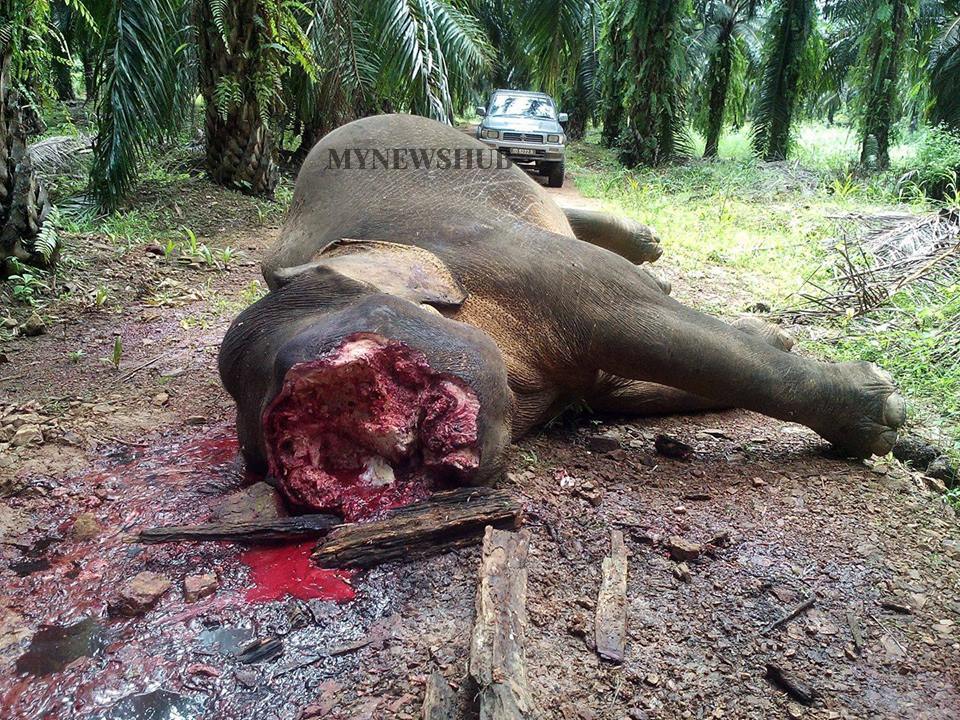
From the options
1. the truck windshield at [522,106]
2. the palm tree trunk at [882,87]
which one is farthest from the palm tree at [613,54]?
the palm tree trunk at [882,87]

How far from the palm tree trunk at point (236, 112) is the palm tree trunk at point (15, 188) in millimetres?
2837

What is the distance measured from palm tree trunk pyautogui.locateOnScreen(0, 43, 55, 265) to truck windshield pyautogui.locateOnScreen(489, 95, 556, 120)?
442 inches

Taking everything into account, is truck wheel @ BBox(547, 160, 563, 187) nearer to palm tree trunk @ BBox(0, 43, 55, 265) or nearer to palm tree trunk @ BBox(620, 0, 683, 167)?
palm tree trunk @ BBox(620, 0, 683, 167)

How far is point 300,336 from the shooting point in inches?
99.3

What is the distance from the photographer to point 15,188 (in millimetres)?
5371

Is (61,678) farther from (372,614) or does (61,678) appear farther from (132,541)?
(372,614)

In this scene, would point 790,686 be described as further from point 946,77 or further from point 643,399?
point 946,77

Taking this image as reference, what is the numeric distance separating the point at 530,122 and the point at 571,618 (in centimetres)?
1386

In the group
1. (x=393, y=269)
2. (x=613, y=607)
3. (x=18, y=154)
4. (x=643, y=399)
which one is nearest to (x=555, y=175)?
(x=18, y=154)

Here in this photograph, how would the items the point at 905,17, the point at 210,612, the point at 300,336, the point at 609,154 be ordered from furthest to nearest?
the point at 609,154, the point at 905,17, the point at 300,336, the point at 210,612

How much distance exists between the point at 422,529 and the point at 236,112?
7.25 meters

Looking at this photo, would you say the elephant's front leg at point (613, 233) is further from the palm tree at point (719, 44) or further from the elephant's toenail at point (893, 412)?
the palm tree at point (719, 44)

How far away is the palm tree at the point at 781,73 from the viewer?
1653 centimetres

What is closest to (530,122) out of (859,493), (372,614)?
(859,493)
